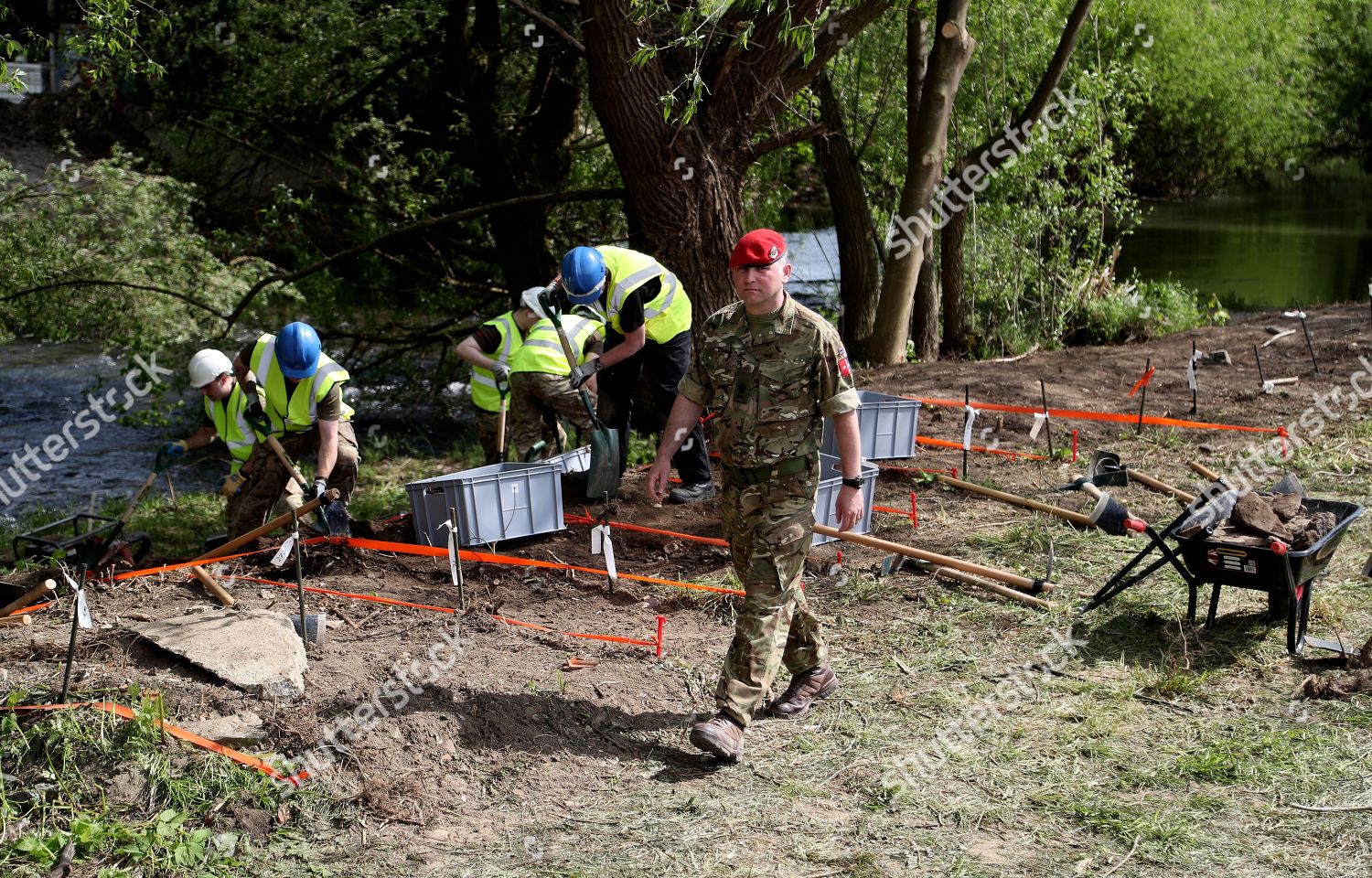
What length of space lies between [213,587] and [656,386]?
3264 millimetres

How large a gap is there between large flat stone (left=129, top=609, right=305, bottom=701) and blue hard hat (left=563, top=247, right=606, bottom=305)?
9.56 feet

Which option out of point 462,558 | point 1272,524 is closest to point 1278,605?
point 1272,524

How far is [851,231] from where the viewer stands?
46.1 ft

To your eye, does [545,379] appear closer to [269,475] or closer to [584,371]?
[584,371]

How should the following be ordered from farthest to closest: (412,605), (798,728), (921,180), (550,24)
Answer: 1. (921,180)
2. (550,24)
3. (412,605)
4. (798,728)

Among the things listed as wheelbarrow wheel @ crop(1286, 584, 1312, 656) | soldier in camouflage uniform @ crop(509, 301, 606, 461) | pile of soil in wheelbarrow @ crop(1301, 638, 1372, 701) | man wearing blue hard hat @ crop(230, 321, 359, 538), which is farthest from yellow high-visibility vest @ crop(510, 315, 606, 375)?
pile of soil in wheelbarrow @ crop(1301, 638, 1372, 701)

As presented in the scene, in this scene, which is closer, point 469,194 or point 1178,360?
point 1178,360

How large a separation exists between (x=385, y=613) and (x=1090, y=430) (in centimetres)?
572

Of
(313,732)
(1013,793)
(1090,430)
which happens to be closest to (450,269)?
(1090,430)

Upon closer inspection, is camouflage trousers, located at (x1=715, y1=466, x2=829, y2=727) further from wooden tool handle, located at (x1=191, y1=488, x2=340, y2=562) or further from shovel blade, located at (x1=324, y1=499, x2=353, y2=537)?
shovel blade, located at (x1=324, y1=499, x2=353, y2=537)

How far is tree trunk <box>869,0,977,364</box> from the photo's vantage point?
479 inches

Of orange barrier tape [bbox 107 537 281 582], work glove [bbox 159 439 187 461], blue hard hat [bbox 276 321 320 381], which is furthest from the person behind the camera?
work glove [bbox 159 439 187 461]

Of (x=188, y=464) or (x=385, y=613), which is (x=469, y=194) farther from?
(x=385, y=613)

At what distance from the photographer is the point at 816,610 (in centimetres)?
612
